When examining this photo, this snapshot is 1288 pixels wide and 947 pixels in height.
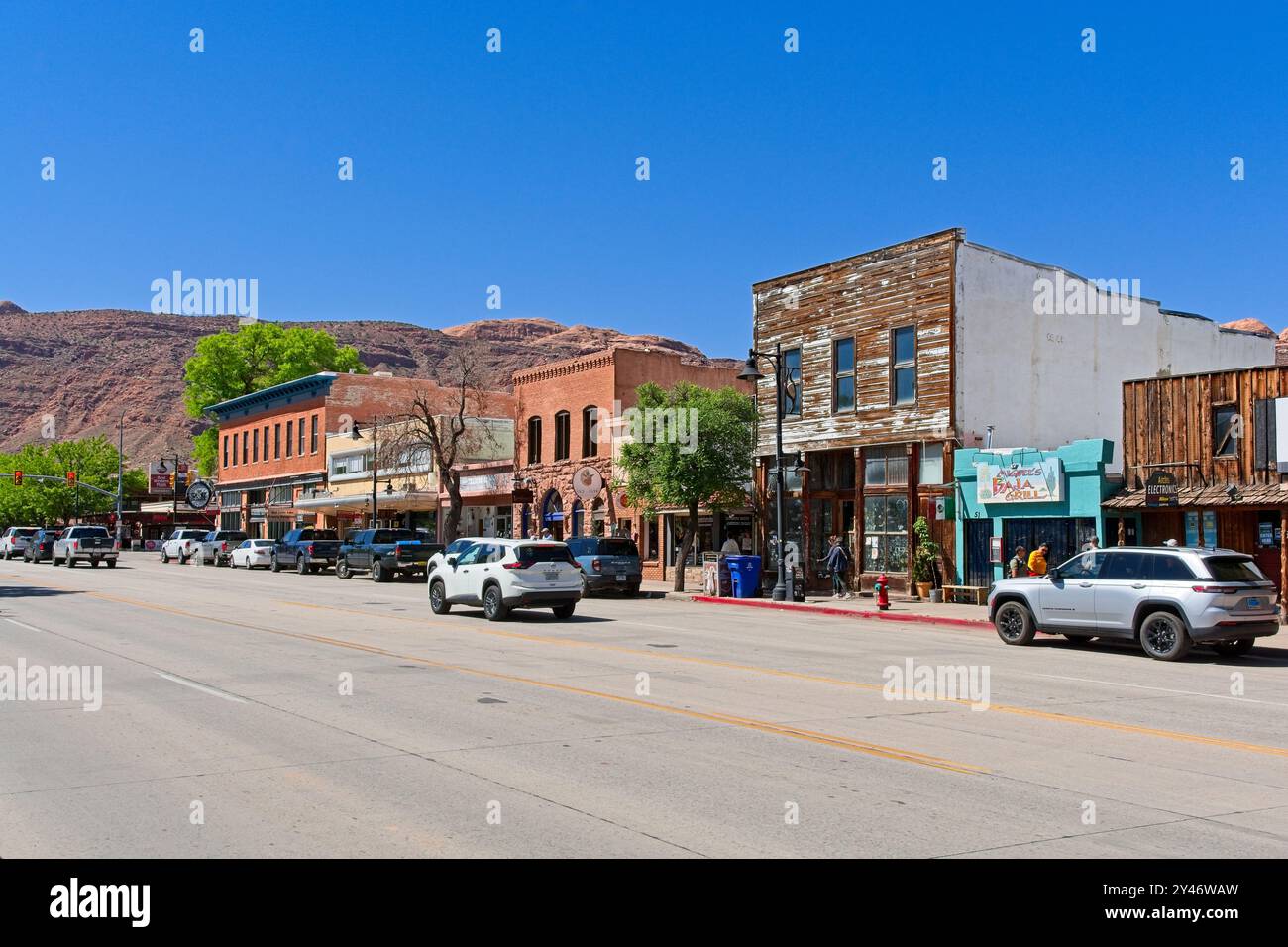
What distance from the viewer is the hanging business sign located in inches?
934

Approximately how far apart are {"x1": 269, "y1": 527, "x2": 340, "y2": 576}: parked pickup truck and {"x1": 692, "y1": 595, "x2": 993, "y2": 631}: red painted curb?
19511 millimetres

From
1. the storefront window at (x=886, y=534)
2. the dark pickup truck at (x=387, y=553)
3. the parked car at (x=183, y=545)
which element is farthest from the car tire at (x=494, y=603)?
the parked car at (x=183, y=545)

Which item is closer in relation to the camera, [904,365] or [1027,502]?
[1027,502]

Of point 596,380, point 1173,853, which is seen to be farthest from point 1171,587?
point 596,380

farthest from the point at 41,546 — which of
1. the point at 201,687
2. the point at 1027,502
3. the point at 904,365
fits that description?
the point at 201,687

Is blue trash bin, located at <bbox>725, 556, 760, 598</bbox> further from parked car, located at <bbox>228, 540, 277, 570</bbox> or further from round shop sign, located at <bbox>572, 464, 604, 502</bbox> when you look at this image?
parked car, located at <bbox>228, 540, 277, 570</bbox>

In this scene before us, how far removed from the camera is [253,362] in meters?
86.6

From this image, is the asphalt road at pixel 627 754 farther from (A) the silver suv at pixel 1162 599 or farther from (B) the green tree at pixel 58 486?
(B) the green tree at pixel 58 486

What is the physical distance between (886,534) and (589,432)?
1520 centimetres

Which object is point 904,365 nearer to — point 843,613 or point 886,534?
point 886,534

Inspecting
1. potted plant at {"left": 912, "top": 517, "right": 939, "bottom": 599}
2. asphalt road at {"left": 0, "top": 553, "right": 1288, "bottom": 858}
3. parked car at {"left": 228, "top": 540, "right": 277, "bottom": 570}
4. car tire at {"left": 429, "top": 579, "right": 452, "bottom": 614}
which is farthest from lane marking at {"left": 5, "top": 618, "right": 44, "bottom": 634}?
parked car at {"left": 228, "top": 540, "right": 277, "bottom": 570}

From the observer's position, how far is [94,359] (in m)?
193
